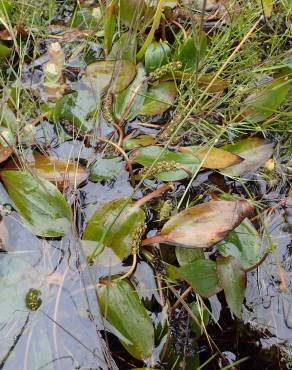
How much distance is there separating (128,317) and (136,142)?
1.42 ft

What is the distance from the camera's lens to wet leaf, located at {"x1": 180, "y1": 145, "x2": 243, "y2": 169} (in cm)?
109

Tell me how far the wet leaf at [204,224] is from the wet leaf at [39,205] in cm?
22

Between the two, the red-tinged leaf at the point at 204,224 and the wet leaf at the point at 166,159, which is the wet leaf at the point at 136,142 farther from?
the red-tinged leaf at the point at 204,224

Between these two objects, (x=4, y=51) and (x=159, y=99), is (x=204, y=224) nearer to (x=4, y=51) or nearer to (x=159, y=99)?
(x=159, y=99)

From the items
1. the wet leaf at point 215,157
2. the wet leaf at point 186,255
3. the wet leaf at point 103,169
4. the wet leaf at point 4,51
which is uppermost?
the wet leaf at point 4,51

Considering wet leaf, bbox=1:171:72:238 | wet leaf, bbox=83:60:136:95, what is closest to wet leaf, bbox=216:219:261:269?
wet leaf, bbox=1:171:72:238

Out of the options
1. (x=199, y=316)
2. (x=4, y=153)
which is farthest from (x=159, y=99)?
(x=199, y=316)

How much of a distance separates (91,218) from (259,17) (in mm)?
843

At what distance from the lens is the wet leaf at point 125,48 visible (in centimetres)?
120

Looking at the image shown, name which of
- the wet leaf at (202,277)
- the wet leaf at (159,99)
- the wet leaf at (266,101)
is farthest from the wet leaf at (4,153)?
the wet leaf at (266,101)

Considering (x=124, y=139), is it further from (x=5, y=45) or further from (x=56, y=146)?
(x=5, y=45)

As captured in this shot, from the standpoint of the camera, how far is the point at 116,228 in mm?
974

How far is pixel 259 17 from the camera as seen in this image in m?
1.39

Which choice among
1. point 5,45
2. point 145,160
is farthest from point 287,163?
point 5,45
